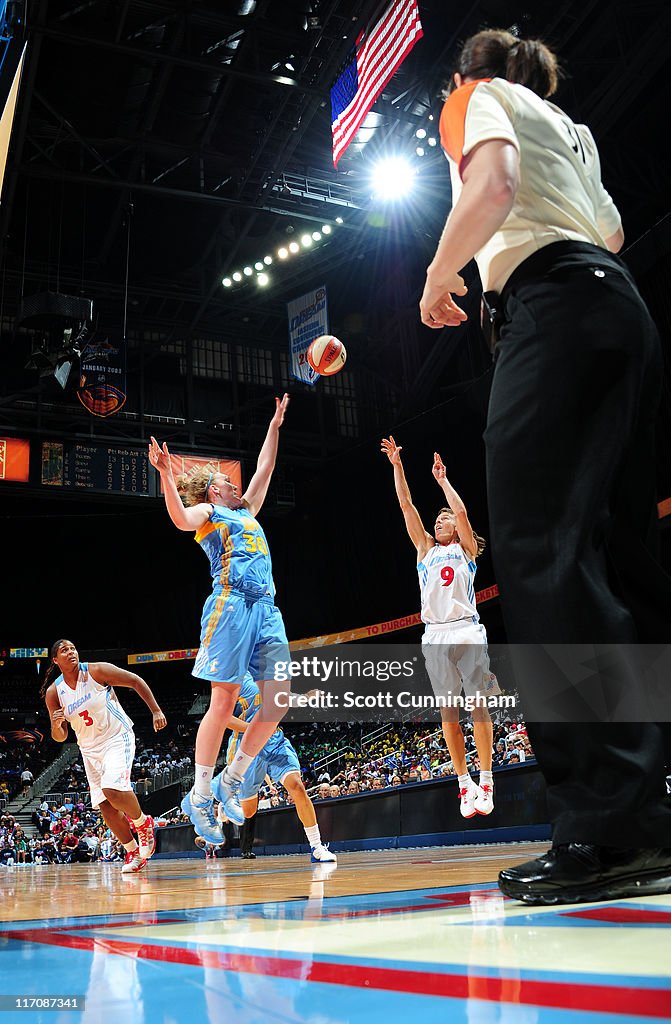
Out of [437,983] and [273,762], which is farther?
[273,762]

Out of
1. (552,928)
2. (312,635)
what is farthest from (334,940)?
(312,635)

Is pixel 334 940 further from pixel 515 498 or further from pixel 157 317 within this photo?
pixel 157 317

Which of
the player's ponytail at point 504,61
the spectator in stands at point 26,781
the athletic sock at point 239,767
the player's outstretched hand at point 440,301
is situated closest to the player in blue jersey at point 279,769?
the athletic sock at point 239,767

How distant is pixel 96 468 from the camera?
16359 millimetres

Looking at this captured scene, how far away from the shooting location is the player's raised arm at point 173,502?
404cm

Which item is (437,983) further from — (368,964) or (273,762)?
(273,762)

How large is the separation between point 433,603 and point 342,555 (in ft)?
40.6

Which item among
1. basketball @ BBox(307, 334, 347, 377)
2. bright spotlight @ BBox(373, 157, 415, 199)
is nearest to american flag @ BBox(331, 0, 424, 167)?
bright spotlight @ BBox(373, 157, 415, 199)

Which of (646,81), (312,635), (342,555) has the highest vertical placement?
(646,81)

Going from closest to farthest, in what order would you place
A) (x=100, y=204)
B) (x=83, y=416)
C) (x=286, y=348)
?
(x=100, y=204) < (x=83, y=416) < (x=286, y=348)

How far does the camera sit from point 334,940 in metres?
1.33

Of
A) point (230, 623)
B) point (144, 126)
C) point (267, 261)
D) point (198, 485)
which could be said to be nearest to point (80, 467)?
point (267, 261)

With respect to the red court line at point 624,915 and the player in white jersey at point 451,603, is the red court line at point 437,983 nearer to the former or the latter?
the red court line at point 624,915

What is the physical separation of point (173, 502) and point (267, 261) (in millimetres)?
13243
